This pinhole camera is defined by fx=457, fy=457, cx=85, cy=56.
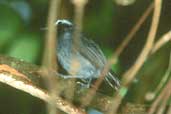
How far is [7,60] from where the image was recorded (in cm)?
163

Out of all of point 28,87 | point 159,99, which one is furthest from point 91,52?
point 159,99

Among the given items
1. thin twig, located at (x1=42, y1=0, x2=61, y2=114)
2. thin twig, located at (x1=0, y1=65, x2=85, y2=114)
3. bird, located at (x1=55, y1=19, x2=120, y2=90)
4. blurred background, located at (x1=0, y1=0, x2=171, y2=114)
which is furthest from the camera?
bird, located at (x1=55, y1=19, x2=120, y2=90)

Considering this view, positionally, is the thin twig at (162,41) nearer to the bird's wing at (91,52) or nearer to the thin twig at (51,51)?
the thin twig at (51,51)

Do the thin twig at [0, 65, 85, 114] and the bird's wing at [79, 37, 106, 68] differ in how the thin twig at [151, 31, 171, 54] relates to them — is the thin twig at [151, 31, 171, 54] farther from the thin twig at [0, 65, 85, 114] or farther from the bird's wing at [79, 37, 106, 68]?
the bird's wing at [79, 37, 106, 68]

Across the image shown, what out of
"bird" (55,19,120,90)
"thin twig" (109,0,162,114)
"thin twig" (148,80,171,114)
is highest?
"bird" (55,19,120,90)

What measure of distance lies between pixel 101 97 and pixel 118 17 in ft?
1.13

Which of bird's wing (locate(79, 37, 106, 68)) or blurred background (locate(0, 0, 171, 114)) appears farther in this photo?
bird's wing (locate(79, 37, 106, 68))

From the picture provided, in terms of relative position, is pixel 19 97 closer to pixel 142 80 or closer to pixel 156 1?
pixel 142 80

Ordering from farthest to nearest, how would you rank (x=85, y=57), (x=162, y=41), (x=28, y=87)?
(x=85, y=57), (x=28, y=87), (x=162, y=41)

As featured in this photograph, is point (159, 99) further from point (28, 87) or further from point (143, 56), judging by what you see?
point (28, 87)

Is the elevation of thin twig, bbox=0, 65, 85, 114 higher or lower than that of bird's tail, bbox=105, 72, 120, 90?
lower

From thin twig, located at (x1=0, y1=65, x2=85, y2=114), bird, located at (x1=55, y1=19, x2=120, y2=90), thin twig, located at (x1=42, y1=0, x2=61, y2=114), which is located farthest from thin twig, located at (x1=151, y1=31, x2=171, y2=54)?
bird, located at (x1=55, y1=19, x2=120, y2=90)

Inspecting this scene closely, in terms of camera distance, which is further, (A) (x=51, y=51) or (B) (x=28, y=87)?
(B) (x=28, y=87)

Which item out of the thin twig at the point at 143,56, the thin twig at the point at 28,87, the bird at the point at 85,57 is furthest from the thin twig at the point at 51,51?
the bird at the point at 85,57
